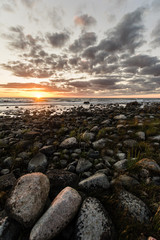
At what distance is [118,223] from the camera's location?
1497 mm

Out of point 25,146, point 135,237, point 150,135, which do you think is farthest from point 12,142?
point 150,135

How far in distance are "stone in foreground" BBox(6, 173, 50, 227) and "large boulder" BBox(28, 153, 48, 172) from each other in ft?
3.12

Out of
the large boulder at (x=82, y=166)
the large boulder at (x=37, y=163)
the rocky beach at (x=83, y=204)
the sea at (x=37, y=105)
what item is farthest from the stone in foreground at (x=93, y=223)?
the sea at (x=37, y=105)

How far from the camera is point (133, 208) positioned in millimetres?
1660

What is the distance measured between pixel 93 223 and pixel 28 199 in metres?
0.94

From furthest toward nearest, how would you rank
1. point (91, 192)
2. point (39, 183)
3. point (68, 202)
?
point (91, 192) → point (39, 183) → point (68, 202)

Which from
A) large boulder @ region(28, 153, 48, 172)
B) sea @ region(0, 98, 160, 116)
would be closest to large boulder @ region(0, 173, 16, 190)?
large boulder @ region(28, 153, 48, 172)

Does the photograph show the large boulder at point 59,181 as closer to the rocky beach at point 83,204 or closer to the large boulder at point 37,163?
the rocky beach at point 83,204

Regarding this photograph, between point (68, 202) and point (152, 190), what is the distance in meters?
1.54

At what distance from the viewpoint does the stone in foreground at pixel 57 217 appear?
4.35 feet

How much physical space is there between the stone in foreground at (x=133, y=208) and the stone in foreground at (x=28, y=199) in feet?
3.92

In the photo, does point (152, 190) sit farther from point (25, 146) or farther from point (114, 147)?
point (25, 146)

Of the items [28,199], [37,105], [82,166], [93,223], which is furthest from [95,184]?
[37,105]

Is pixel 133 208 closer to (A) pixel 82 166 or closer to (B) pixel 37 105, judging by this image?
(A) pixel 82 166
